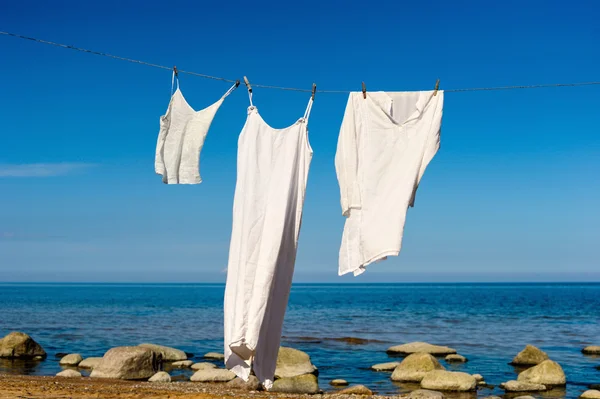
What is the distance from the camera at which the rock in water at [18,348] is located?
83.3ft

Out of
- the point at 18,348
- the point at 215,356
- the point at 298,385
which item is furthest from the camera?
the point at 215,356

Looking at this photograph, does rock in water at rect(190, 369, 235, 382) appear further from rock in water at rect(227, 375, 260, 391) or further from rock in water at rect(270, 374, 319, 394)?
rock in water at rect(270, 374, 319, 394)

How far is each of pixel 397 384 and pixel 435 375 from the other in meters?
1.45

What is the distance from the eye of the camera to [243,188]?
8.95 meters

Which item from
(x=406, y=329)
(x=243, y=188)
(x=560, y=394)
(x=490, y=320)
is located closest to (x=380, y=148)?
(x=243, y=188)

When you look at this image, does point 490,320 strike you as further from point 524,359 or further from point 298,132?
point 298,132

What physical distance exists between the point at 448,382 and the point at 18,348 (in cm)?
Answer: 1681

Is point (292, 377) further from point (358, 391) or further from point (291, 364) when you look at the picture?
point (291, 364)

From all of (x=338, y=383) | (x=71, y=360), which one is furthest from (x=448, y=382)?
(x=71, y=360)

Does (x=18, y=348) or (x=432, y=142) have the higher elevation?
(x=432, y=142)

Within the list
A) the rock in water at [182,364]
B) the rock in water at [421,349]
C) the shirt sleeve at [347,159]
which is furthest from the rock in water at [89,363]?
the shirt sleeve at [347,159]

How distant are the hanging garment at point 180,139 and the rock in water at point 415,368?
14.0 m

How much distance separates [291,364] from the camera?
22.8 meters

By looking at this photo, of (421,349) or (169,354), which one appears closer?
(169,354)
